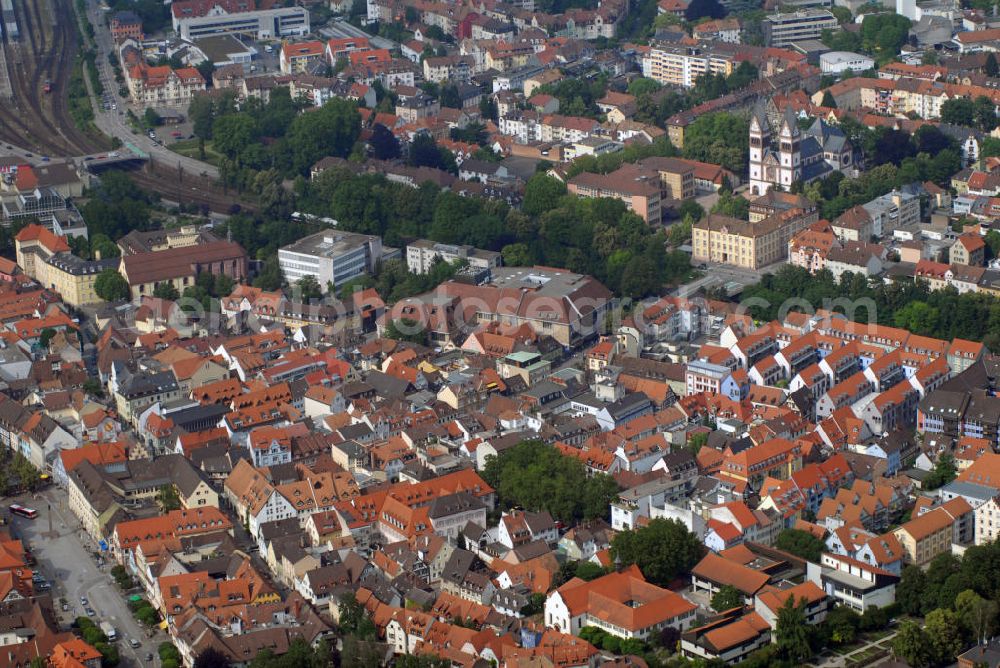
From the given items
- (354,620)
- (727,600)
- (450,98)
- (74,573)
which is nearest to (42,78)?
(450,98)

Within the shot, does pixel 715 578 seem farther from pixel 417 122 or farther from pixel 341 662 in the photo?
pixel 417 122

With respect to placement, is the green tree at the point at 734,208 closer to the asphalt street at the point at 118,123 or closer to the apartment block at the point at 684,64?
the apartment block at the point at 684,64

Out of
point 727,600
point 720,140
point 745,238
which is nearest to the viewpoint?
point 727,600

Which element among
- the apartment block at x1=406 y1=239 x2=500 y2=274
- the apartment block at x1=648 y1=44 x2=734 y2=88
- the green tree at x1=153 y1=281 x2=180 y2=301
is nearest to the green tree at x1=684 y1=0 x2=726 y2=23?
the apartment block at x1=648 y1=44 x2=734 y2=88

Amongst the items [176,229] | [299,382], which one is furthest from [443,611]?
[176,229]

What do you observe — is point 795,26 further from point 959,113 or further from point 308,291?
point 308,291

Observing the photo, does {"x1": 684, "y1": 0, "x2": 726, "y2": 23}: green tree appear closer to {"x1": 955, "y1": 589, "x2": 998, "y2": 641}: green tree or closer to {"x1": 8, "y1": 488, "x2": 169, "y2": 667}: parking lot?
{"x1": 8, "y1": 488, "x2": 169, "y2": 667}: parking lot
